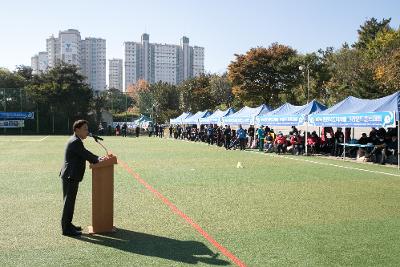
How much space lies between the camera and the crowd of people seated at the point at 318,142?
1928 cm

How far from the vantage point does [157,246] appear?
21.0 feet

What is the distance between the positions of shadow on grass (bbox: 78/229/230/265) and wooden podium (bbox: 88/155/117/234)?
0.18 m

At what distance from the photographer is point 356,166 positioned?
58.3 feet

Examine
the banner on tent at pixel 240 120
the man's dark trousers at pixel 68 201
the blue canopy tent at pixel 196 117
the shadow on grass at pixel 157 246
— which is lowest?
the shadow on grass at pixel 157 246

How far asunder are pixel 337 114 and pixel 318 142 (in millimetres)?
3890

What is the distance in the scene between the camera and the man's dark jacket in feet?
Result: 22.7

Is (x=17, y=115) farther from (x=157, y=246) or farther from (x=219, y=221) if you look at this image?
(x=157, y=246)

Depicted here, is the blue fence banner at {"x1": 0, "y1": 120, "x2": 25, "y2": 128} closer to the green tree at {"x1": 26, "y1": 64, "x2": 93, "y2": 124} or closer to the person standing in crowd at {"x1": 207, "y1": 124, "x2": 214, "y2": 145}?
the green tree at {"x1": 26, "y1": 64, "x2": 93, "y2": 124}

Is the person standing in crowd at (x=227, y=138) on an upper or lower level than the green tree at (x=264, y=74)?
lower

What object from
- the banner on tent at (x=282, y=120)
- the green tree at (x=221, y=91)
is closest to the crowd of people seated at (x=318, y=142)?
the banner on tent at (x=282, y=120)

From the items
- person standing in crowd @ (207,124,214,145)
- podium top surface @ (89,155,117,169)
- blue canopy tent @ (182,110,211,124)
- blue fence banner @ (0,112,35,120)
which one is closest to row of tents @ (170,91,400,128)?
person standing in crowd @ (207,124,214,145)

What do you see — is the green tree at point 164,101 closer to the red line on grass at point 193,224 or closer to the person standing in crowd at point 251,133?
the person standing in crowd at point 251,133

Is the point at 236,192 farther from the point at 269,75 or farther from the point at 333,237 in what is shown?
the point at 269,75

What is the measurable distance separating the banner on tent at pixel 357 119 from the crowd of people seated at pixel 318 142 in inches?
45.4
